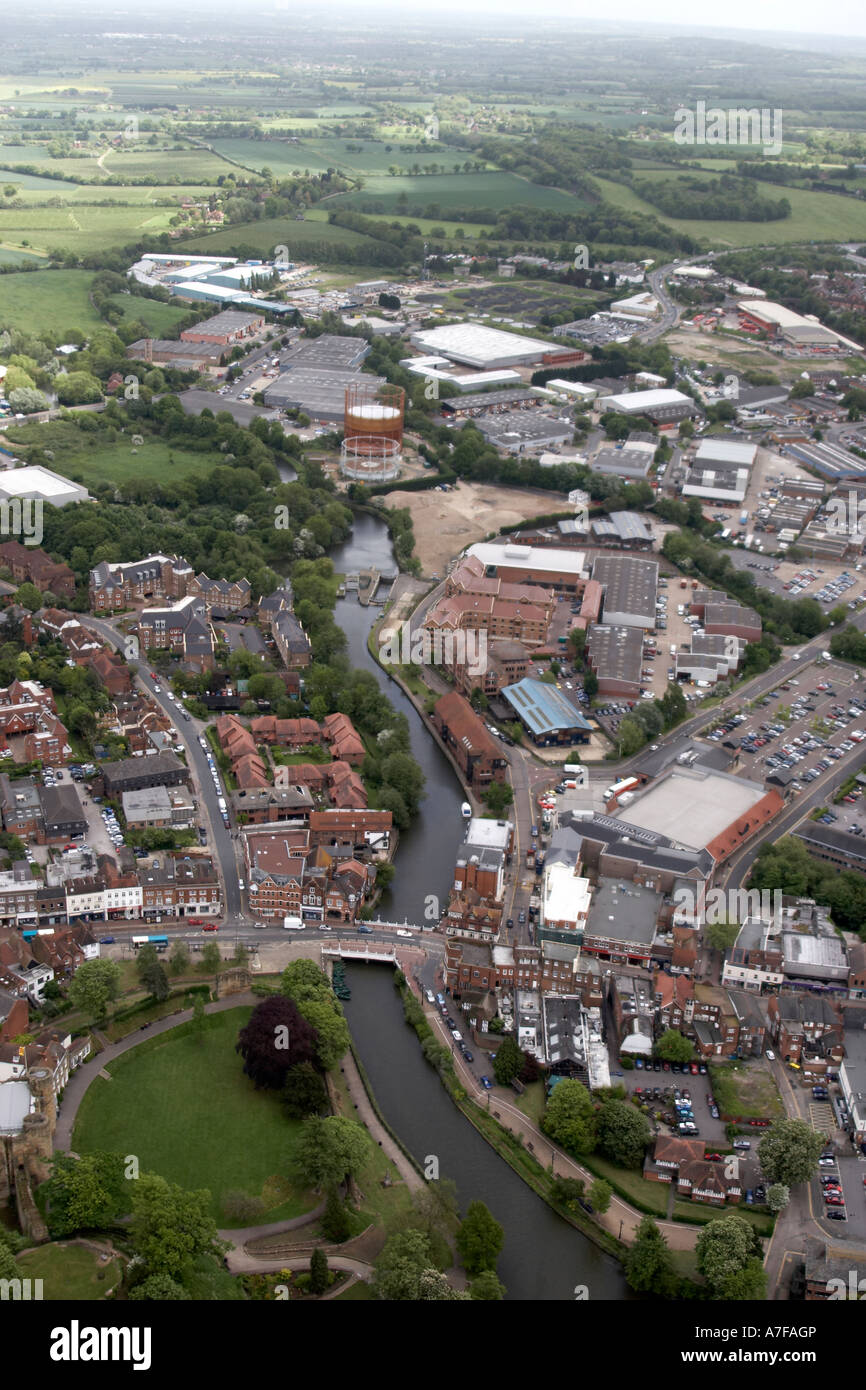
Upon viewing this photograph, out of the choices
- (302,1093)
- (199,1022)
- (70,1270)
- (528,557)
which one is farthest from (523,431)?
(70,1270)

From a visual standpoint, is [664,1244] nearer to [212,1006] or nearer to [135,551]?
[212,1006]

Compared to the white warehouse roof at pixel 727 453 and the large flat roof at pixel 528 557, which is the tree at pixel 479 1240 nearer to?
the large flat roof at pixel 528 557

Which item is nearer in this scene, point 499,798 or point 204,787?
point 499,798

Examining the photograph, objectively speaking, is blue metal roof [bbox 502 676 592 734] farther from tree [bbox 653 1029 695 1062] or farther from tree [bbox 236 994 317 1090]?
tree [bbox 236 994 317 1090]

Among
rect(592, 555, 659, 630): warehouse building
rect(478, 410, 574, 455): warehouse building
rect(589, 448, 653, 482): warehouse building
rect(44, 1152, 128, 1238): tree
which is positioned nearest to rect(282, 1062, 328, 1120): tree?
rect(44, 1152, 128, 1238): tree

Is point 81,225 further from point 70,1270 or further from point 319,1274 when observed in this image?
point 319,1274

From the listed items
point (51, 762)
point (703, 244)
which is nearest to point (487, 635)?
point (51, 762)
